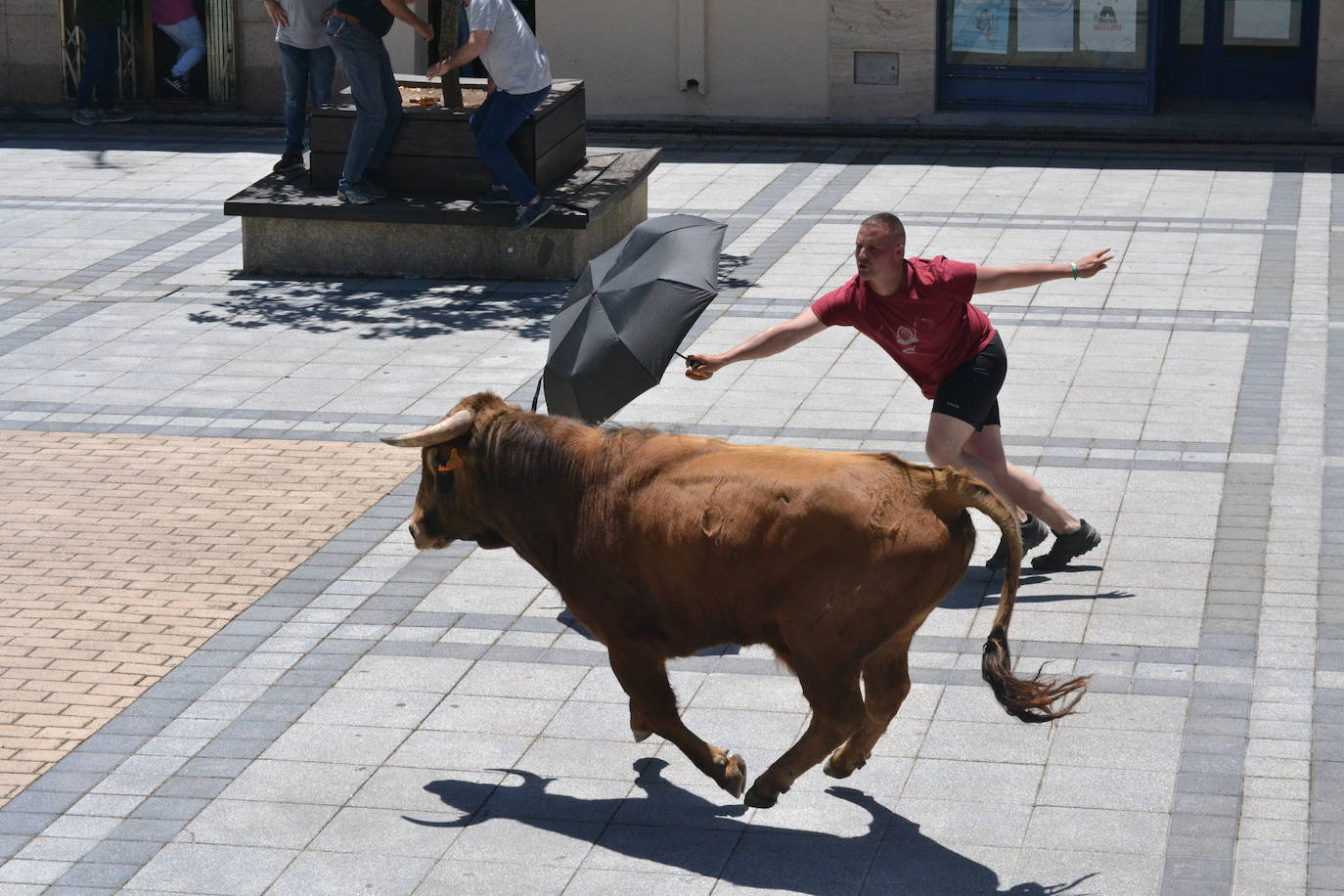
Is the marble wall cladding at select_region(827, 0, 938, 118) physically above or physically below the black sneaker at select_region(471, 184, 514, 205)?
above

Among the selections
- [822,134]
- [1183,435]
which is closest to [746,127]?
[822,134]

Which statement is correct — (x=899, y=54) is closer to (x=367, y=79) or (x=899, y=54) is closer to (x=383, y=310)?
(x=367, y=79)

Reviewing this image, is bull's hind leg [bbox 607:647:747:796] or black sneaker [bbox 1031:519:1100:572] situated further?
black sneaker [bbox 1031:519:1100:572]

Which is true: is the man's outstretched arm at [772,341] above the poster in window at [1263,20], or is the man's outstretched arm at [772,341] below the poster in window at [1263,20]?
below

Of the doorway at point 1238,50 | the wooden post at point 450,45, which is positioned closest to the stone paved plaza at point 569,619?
the wooden post at point 450,45

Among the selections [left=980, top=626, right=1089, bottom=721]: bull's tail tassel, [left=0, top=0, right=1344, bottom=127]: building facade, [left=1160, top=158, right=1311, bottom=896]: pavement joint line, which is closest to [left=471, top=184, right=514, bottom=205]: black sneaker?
[left=1160, top=158, right=1311, bottom=896]: pavement joint line

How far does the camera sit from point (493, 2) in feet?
42.2

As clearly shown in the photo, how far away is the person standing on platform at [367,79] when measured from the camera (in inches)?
532

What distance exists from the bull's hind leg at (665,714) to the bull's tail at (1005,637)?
92 centimetres

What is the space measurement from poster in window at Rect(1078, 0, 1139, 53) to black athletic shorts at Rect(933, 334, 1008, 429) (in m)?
13.0

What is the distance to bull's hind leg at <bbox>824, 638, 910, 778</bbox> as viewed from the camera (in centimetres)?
616

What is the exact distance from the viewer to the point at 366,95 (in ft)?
44.6

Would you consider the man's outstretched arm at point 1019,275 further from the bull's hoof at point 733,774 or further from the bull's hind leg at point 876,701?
the bull's hoof at point 733,774

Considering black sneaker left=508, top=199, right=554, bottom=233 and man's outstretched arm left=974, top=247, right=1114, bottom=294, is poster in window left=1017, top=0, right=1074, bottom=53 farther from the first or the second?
man's outstretched arm left=974, top=247, right=1114, bottom=294
